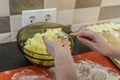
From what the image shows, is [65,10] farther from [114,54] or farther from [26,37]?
[114,54]

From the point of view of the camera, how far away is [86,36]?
806mm

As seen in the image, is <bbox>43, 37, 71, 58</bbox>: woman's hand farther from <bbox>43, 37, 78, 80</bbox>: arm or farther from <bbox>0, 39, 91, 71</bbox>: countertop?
<bbox>0, 39, 91, 71</bbox>: countertop

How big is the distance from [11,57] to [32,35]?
0.48 feet

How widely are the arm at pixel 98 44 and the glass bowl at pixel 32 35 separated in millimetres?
104

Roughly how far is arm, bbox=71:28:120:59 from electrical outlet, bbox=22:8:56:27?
10.3 inches

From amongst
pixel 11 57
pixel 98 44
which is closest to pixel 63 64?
pixel 98 44

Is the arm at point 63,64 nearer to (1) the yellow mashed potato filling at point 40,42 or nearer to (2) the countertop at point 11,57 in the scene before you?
→ (1) the yellow mashed potato filling at point 40,42

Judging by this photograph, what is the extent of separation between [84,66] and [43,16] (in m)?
0.33

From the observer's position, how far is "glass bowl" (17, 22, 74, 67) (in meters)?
0.79

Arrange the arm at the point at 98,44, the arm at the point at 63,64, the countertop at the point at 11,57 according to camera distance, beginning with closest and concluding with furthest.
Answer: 1. the arm at the point at 63,64
2. the arm at the point at 98,44
3. the countertop at the point at 11,57

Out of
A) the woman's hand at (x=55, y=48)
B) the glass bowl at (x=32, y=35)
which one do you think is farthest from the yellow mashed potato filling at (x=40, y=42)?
the woman's hand at (x=55, y=48)

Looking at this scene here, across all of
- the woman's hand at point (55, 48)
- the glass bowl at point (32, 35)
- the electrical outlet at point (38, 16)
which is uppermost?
the electrical outlet at point (38, 16)

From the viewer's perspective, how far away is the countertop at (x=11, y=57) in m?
0.87

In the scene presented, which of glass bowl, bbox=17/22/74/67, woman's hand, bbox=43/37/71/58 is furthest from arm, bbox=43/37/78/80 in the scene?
glass bowl, bbox=17/22/74/67
